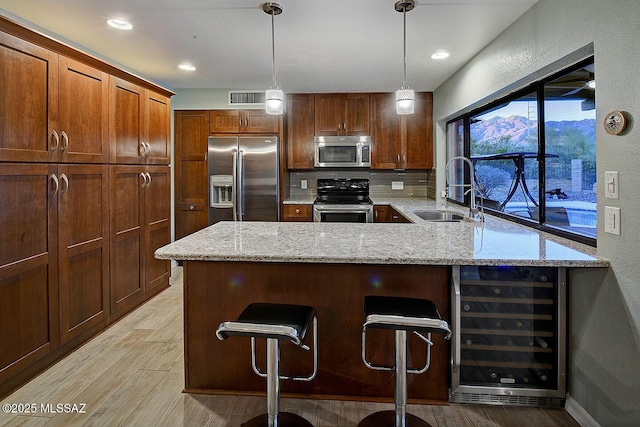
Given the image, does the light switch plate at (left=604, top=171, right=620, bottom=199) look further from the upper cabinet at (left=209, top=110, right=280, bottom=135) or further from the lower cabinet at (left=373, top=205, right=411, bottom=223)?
the upper cabinet at (left=209, top=110, right=280, bottom=135)

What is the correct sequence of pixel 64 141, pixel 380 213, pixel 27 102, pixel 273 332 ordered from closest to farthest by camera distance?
pixel 273 332
pixel 27 102
pixel 64 141
pixel 380 213

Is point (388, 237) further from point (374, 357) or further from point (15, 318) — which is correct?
point (15, 318)

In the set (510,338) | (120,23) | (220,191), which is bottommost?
(510,338)

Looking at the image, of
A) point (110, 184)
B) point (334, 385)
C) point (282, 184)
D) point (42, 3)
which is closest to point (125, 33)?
point (42, 3)

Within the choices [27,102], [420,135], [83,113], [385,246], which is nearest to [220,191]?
[83,113]

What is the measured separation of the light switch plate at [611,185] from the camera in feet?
5.58

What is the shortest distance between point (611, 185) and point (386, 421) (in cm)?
146

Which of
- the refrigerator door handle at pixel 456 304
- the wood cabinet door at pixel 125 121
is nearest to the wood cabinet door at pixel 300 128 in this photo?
the wood cabinet door at pixel 125 121

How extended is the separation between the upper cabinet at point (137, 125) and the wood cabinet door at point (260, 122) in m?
1.16

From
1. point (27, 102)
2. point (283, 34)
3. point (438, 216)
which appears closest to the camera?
point (27, 102)

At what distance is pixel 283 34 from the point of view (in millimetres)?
3047

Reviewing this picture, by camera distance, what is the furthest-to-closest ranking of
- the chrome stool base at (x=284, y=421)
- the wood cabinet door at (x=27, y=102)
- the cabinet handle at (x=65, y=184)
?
the cabinet handle at (x=65, y=184) < the wood cabinet door at (x=27, y=102) < the chrome stool base at (x=284, y=421)

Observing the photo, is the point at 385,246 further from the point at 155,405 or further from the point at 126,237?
the point at 126,237

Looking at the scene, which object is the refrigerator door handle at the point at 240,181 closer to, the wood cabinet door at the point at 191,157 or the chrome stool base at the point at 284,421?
the wood cabinet door at the point at 191,157
